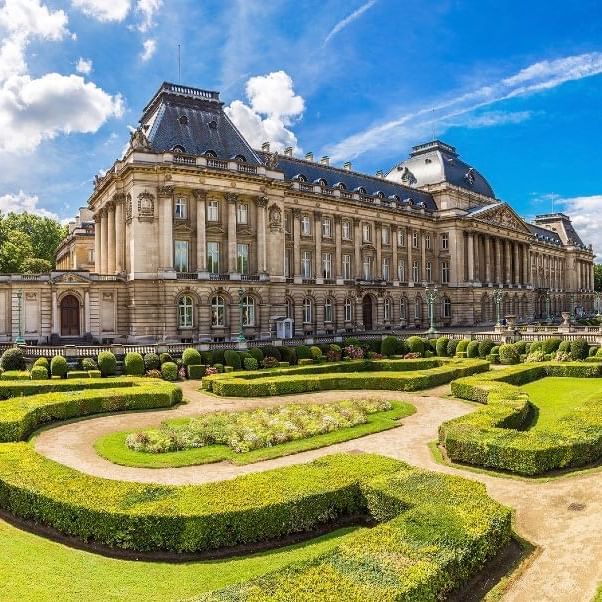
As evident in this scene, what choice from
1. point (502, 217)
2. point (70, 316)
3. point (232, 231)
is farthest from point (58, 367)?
point (502, 217)

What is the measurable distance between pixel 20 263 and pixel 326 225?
45.0 meters

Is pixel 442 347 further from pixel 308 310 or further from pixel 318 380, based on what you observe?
pixel 318 380

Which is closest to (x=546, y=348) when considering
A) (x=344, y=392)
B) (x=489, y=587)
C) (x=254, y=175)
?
(x=344, y=392)

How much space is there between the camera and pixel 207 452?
68.0ft

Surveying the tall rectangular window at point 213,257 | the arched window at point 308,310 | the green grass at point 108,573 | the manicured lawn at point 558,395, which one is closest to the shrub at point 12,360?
the tall rectangular window at point 213,257

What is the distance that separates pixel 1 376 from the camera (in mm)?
35688

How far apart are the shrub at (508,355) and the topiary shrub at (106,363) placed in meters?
30.7

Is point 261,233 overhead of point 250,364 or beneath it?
overhead

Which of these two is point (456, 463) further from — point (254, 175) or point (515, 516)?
point (254, 175)

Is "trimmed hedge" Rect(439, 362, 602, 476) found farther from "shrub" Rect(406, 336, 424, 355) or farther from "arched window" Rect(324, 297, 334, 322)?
"arched window" Rect(324, 297, 334, 322)

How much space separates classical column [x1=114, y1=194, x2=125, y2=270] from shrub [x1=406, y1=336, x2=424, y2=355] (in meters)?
28.0

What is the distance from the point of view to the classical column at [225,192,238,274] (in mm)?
53188

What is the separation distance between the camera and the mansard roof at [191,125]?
52.1 meters

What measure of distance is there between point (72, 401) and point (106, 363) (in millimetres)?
12579
